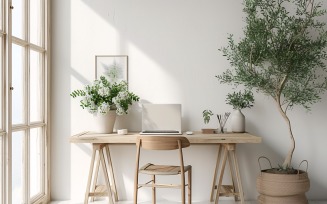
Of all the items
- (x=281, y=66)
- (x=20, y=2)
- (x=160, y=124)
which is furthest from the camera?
(x=160, y=124)

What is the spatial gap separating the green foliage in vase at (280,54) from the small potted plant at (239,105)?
0.44 ft

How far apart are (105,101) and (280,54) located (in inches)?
75.8

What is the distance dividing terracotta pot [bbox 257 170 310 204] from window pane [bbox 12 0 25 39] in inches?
110

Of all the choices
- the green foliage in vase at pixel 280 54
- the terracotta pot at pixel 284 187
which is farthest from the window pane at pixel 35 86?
the terracotta pot at pixel 284 187

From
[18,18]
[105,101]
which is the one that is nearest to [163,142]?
[105,101]

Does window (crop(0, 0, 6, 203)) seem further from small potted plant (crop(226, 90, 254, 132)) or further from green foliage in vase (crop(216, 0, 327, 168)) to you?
small potted plant (crop(226, 90, 254, 132))

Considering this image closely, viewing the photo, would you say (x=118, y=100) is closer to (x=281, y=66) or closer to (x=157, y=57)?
(x=157, y=57)

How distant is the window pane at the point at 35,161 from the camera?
158 inches

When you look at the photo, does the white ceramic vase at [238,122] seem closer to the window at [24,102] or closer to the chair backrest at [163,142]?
the chair backrest at [163,142]

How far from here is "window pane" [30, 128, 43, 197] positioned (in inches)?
158

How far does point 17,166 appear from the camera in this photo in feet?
11.7

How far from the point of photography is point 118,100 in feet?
13.8

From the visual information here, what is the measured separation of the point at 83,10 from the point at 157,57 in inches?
40.5

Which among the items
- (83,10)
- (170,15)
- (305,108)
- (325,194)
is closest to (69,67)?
(83,10)
